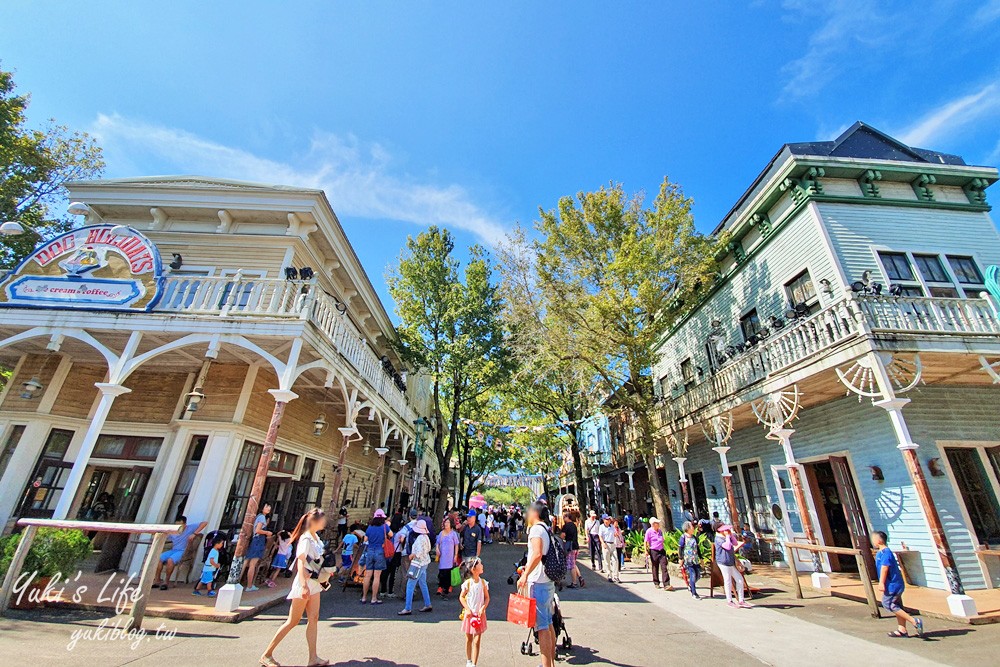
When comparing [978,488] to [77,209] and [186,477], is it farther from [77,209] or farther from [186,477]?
[77,209]

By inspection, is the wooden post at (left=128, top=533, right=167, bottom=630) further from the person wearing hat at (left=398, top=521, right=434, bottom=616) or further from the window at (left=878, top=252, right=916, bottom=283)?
the window at (left=878, top=252, right=916, bottom=283)

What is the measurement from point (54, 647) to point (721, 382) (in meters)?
14.5

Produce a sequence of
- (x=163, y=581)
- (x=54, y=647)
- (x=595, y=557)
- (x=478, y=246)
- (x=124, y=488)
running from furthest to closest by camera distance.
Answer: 1. (x=478, y=246)
2. (x=595, y=557)
3. (x=124, y=488)
4. (x=163, y=581)
5. (x=54, y=647)

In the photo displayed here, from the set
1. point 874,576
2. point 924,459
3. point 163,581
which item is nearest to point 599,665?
point 874,576

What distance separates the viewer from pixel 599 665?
490 centimetres

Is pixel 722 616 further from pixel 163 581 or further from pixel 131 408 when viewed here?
pixel 131 408

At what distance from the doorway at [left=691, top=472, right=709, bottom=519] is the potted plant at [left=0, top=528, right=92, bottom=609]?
17810mm

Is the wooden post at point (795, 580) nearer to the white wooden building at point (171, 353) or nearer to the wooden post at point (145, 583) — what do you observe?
the white wooden building at point (171, 353)

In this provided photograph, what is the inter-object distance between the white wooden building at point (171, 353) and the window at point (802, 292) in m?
12.4

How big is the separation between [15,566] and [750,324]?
17.6 meters

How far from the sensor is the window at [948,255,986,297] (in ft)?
34.5

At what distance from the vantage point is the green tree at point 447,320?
Result: 1928 centimetres

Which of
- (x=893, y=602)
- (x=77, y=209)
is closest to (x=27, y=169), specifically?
(x=77, y=209)

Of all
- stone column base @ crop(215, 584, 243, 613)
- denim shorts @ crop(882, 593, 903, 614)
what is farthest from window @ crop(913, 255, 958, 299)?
stone column base @ crop(215, 584, 243, 613)
